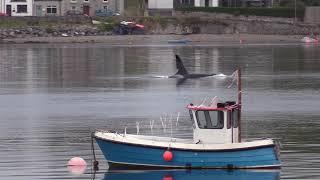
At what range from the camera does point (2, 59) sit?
10300 centimetres

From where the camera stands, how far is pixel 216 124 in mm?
31828

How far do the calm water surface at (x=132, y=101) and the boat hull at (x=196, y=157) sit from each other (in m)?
0.30

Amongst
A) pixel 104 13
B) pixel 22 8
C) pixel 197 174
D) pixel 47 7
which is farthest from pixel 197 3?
pixel 197 174

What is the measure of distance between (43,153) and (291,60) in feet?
212

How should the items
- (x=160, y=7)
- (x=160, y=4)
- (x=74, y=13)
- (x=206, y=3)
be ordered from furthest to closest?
(x=206, y=3) < (x=160, y=7) < (x=160, y=4) < (x=74, y=13)

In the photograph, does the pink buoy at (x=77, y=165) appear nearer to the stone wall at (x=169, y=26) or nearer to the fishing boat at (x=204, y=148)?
the fishing boat at (x=204, y=148)

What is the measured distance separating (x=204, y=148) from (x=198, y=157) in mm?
422

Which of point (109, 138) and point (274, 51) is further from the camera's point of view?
point (274, 51)

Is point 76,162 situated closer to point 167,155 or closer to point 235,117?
point 167,155

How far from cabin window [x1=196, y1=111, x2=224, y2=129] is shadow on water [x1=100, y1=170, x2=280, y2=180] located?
142cm

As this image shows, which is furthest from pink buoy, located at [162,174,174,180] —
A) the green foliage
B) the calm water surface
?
the green foliage

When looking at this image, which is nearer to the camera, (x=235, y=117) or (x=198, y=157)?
(x=198, y=157)

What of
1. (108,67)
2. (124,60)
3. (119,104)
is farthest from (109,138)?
(124,60)

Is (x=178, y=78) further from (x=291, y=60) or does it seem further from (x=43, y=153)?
(x=43, y=153)
